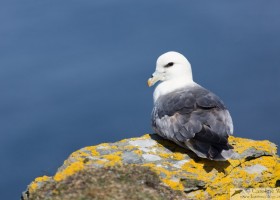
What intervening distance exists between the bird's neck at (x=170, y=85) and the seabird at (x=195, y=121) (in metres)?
0.02

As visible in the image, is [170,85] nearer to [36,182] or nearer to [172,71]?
[172,71]

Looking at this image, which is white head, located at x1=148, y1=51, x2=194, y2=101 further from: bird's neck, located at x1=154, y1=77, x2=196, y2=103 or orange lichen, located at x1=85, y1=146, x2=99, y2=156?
orange lichen, located at x1=85, y1=146, x2=99, y2=156

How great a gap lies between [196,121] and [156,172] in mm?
1383

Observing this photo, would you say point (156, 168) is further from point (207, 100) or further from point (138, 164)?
point (207, 100)

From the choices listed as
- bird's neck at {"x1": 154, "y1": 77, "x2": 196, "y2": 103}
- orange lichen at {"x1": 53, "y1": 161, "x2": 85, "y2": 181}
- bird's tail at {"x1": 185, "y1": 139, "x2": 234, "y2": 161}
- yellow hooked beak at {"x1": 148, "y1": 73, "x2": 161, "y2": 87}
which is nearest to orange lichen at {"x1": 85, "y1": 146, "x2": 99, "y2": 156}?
orange lichen at {"x1": 53, "y1": 161, "x2": 85, "y2": 181}

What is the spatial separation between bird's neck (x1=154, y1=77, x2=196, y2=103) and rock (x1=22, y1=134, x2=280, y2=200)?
1265 mm

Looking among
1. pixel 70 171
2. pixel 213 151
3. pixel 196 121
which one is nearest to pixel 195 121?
pixel 196 121

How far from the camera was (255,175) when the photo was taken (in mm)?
7805

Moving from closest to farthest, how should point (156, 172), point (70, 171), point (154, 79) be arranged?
point (70, 171) < point (156, 172) < point (154, 79)

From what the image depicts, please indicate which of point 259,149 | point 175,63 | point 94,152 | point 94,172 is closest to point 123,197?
point 94,172

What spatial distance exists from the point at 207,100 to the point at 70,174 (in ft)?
9.50

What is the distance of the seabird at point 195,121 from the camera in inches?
316

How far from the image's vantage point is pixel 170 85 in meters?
10.3

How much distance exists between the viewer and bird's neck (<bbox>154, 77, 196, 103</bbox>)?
33.5ft
